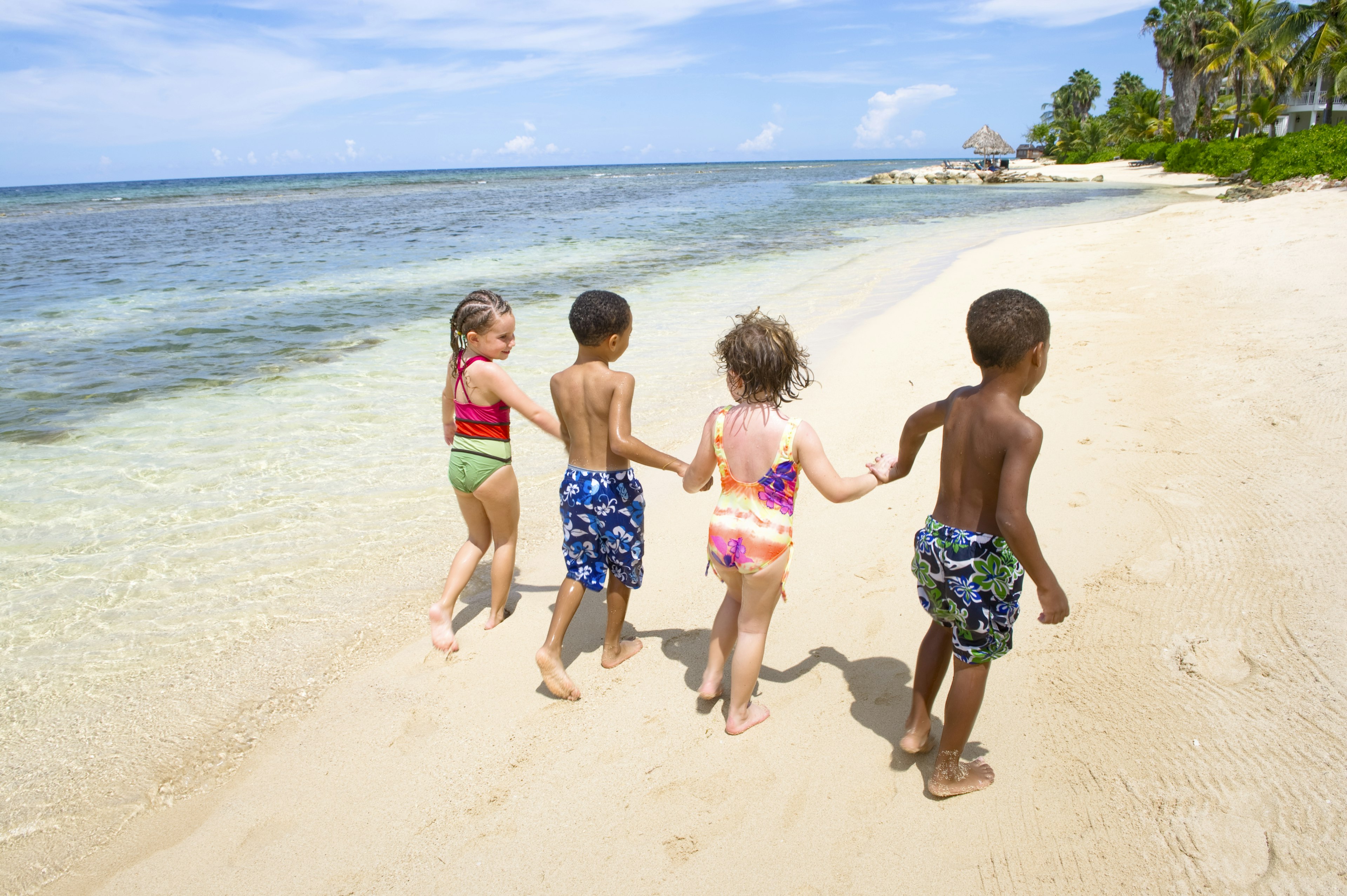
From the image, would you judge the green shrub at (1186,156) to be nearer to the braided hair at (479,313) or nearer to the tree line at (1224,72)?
the tree line at (1224,72)

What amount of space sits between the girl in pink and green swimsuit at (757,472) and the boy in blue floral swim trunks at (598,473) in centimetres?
Answer: 31

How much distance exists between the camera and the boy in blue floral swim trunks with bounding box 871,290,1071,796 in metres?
2.12

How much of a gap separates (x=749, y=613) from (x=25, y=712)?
3.19 m

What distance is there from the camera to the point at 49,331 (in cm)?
1134

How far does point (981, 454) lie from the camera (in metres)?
2.23

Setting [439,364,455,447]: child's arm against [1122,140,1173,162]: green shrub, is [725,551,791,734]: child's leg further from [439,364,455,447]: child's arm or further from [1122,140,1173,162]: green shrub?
[1122,140,1173,162]: green shrub

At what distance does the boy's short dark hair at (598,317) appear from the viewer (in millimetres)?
2898

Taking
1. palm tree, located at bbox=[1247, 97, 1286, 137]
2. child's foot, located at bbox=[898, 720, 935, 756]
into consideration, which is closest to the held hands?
child's foot, located at bbox=[898, 720, 935, 756]

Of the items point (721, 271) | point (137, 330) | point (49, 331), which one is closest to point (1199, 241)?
point (721, 271)

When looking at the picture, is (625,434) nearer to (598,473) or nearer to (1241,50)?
(598,473)

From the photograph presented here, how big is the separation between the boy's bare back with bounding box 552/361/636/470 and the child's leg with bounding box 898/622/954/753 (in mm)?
1323

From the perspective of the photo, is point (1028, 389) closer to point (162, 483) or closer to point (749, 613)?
point (749, 613)

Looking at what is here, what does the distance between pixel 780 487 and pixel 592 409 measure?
0.85 m

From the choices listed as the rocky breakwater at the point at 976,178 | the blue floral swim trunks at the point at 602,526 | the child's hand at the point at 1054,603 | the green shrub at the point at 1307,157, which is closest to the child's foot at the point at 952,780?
the child's hand at the point at 1054,603
